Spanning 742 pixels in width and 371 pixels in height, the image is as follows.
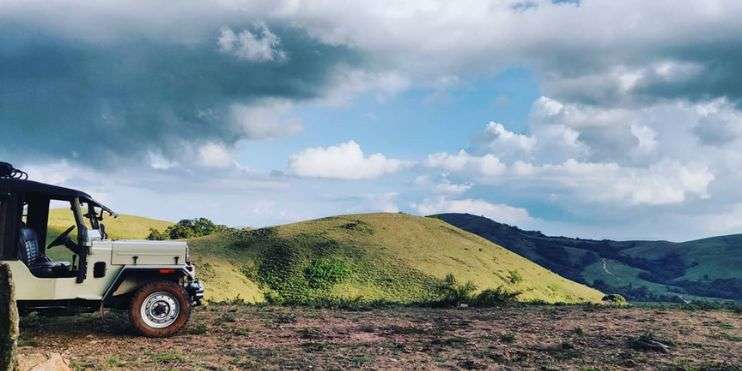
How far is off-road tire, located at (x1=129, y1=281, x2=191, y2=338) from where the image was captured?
41.1 feet

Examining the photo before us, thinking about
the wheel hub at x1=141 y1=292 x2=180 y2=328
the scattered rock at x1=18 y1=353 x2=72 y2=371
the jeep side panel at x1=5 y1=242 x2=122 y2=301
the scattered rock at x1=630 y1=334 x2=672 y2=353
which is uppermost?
the jeep side panel at x1=5 y1=242 x2=122 y2=301

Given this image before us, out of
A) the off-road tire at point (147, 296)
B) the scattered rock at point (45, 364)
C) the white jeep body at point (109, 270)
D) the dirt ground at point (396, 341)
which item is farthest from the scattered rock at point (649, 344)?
the scattered rock at point (45, 364)

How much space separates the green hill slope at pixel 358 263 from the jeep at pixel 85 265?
18.5 metres

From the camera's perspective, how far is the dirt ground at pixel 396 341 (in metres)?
11.1

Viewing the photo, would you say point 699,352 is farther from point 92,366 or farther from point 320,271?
point 320,271

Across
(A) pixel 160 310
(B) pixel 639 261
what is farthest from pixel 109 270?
(B) pixel 639 261

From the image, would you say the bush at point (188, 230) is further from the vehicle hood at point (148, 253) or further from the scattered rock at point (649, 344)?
the scattered rock at point (649, 344)

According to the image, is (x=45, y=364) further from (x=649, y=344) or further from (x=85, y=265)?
(x=649, y=344)

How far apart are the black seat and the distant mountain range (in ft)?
349

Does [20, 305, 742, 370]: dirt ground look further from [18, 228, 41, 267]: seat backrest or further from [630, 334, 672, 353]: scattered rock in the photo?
[18, 228, 41, 267]: seat backrest

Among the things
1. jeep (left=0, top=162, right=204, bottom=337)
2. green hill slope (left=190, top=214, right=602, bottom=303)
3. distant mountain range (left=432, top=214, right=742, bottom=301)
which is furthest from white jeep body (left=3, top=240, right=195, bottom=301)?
distant mountain range (left=432, top=214, right=742, bottom=301)

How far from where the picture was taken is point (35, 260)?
40.6 feet

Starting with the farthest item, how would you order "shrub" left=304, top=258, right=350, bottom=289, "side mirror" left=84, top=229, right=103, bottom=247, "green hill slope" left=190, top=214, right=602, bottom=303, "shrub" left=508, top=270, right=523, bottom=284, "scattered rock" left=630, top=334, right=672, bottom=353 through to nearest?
"shrub" left=508, top=270, right=523, bottom=284, "shrub" left=304, top=258, right=350, bottom=289, "green hill slope" left=190, top=214, right=602, bottom=303, "scattered rock" left=630, top=334, right=672, bottom=353, "side mirror" left=84, top=229, right=103, bottom=247

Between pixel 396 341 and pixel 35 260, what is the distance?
7689 millimetres
